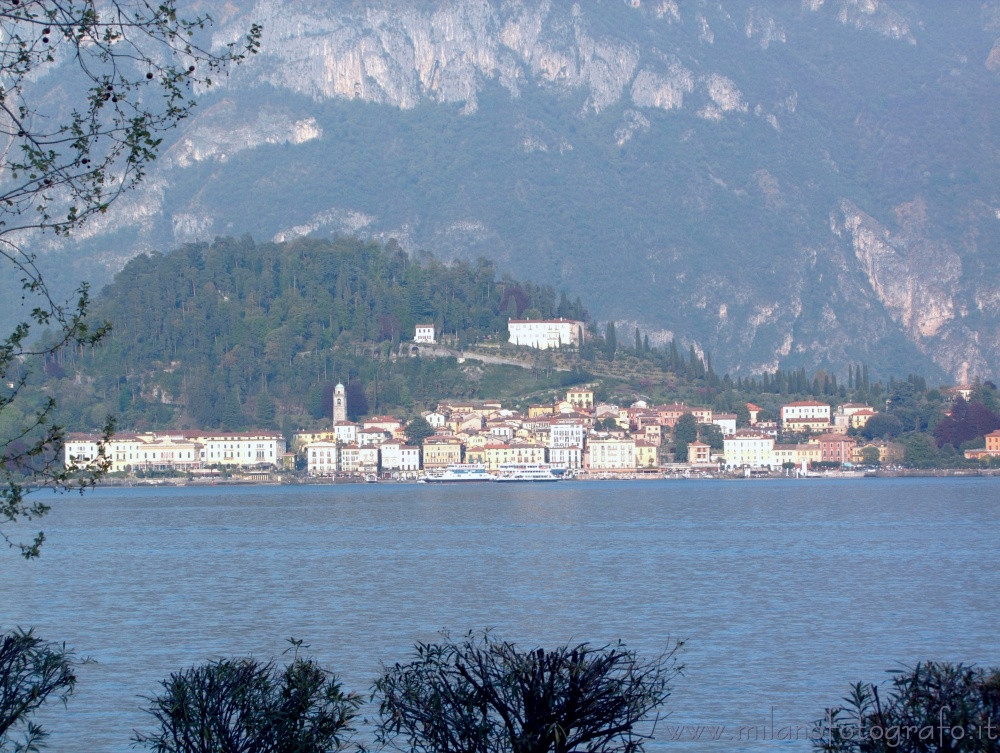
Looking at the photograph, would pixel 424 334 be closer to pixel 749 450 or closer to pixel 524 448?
pixel 524 448

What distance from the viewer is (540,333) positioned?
519ft

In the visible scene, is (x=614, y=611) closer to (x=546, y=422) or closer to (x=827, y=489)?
(x=827, y=489)

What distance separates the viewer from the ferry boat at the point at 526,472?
13262 cm

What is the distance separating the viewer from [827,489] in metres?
112

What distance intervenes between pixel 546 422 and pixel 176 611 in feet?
345

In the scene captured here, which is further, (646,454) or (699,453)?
(699,453)

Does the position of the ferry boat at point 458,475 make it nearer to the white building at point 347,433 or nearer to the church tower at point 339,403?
the white building at point 347,433

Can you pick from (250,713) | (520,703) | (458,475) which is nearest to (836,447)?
(458,475)

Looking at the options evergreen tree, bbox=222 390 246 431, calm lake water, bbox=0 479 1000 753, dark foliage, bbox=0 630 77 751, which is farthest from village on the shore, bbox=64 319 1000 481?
dark foliage, bbox=0 630 77 751

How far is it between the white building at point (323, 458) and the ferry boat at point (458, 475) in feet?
28.9

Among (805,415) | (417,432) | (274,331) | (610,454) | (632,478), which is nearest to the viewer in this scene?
(632,478)

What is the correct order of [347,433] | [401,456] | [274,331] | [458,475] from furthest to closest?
[274,331], [347,433], [401,456], [458,475]

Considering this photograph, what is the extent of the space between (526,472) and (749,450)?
69.8 ft

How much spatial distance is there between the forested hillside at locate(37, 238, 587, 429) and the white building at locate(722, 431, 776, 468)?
24.9 m
